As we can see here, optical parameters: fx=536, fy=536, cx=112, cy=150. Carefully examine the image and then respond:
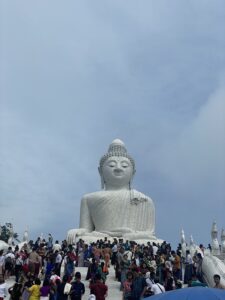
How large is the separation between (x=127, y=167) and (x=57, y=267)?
Result: 19367mm

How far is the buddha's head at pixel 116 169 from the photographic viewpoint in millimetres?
32406

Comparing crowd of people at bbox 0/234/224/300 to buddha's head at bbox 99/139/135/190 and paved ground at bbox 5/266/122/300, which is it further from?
buddha's head at bbox 99/139/135/190

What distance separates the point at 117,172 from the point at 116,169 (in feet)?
0.64

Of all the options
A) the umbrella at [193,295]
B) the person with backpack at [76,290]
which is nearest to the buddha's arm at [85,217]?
the person with backpack at [76,290]

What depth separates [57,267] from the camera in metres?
13.6

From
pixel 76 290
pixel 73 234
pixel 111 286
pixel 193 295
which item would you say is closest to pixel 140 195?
pixel 73 234

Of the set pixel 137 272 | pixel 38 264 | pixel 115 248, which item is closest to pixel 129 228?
pixel 115 248

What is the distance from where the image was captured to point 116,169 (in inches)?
1273

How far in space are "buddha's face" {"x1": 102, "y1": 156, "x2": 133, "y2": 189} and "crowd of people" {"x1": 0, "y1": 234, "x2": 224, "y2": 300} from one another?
11831 millimetres

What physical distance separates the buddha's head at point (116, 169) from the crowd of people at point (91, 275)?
1185 centimetres

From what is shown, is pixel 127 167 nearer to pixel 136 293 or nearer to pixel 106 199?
pixel 106 199

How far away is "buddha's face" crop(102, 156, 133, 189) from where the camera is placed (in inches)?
1275

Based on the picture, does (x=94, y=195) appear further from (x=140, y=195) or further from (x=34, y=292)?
(x=34, y=292)

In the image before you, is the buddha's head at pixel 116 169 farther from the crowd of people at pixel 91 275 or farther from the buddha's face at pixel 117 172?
the crowd of people at pixel 91 275
